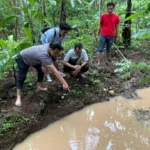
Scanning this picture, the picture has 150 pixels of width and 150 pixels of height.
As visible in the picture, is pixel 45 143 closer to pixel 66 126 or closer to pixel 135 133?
pixel 66 126

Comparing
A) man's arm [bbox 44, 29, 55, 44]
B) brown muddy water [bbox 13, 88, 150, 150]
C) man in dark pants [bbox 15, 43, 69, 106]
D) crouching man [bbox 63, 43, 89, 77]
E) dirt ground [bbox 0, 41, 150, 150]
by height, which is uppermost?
man's arm [bbox 44, 29, 55, 44]

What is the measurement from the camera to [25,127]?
4258 millimetres

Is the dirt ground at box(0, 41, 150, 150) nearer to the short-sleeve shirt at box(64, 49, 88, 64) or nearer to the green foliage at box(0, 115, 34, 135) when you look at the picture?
the green foliage at box(0, 115, 34, 135)

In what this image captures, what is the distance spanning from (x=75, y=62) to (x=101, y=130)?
1872mm

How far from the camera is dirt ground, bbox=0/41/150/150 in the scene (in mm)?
4267

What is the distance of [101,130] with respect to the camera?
4457 millimetres

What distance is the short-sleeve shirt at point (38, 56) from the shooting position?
4305 mm

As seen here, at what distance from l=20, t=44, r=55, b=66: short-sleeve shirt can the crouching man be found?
1130 millimetres

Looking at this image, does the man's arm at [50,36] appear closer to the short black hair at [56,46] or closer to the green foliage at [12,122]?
the short black hair at [56,46]

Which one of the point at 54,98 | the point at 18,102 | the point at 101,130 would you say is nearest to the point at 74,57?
the point at 54,98

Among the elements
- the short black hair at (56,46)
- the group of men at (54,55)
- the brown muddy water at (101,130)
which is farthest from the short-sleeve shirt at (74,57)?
the short black hair at (56,46)

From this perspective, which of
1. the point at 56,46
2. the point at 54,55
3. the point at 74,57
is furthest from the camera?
the point at 74,57

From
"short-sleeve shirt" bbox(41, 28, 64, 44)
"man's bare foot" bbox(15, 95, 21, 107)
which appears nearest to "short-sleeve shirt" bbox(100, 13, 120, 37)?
"short-sleeve shirt" bbox(41, 28, 64, 44)

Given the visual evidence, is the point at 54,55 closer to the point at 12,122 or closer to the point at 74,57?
the point at 12,122
